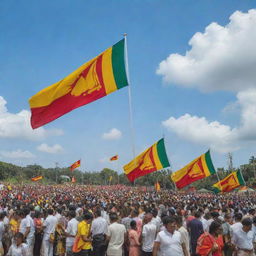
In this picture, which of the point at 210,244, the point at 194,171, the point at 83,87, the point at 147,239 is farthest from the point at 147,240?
the point at 194,171

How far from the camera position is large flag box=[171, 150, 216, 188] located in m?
17.7

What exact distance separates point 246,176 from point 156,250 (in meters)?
71.5

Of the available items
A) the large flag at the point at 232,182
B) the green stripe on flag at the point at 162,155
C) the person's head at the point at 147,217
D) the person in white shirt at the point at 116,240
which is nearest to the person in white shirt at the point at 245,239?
the person's head at the point at 147,217

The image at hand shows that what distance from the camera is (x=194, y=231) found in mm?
7508

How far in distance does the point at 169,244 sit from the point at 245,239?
1985 mm

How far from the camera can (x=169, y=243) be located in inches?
197

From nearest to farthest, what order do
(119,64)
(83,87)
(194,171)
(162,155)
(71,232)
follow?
(71,232)
(83,87)
(119,64)
(162,155)
(194,171)

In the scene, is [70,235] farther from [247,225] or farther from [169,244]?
[247,225]

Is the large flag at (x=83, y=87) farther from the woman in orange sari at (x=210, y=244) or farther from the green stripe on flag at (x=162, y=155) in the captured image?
the green stripe on flag at (x=162, y=155)

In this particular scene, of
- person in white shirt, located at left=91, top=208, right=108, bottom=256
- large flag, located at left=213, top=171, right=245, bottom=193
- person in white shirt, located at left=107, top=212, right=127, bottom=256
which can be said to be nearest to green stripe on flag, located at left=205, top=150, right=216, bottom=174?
large flag, located at left=213, top=171, right=245, bottom=193

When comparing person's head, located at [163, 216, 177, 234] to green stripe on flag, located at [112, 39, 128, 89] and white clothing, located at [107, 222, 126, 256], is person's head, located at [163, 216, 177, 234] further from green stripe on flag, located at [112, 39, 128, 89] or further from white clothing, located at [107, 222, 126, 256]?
green stripe on flag, located at [112, 39, 128, 89]

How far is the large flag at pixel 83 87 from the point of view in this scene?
8.85 meters

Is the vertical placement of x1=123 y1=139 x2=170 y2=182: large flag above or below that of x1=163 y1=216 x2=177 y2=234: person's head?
above

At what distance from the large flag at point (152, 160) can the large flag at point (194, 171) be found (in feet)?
5.27
